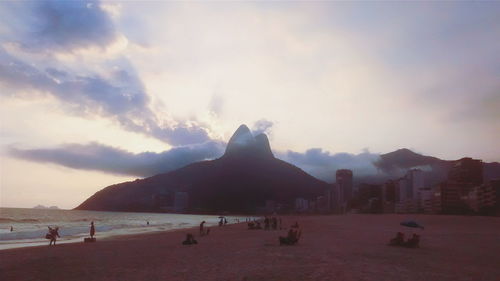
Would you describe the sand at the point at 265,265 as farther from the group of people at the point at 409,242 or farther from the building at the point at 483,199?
the building at the point at 483,199

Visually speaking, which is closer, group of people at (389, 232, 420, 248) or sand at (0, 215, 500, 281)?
sand at (0, 215, 500, 281)

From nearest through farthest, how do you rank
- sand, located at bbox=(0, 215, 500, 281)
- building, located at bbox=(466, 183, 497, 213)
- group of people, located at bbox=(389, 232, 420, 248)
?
sand, located at bbox=(0, 215, 500, 281) < group of people, located at bbox=(389, 232, 420, 248) < building, located at bbox=(466, 183, 497, 213)

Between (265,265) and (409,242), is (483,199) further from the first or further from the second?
(265,265)

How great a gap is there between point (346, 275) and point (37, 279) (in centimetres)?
1165

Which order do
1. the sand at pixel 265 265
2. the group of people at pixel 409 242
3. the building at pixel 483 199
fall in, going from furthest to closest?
the building at pixel 483 199
the group of people at pixel 409 242
the sand at pixel 265 265

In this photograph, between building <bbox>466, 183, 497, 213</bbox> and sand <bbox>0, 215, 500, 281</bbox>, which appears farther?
building <bbox>466, 183, 497, 213</bbox>

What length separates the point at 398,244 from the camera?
27.6 metres

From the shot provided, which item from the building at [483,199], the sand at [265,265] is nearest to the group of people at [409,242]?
the sand at [265,265]

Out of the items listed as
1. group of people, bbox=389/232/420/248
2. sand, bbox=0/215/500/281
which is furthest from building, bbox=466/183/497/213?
sand, bbox=0/215/500/281

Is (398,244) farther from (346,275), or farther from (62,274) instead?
(62,274)

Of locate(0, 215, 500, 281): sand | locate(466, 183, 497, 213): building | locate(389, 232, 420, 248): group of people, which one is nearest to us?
locate(0, 215, 500, 281): sand

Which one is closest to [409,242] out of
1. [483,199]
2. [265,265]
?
[265,265]

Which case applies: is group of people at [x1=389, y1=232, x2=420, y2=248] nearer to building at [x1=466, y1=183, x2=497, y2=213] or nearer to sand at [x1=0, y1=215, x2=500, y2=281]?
sand at [x1=0, y1=215, x2=500, y2=281]

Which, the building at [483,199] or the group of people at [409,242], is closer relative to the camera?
the group of people at [409,242]
